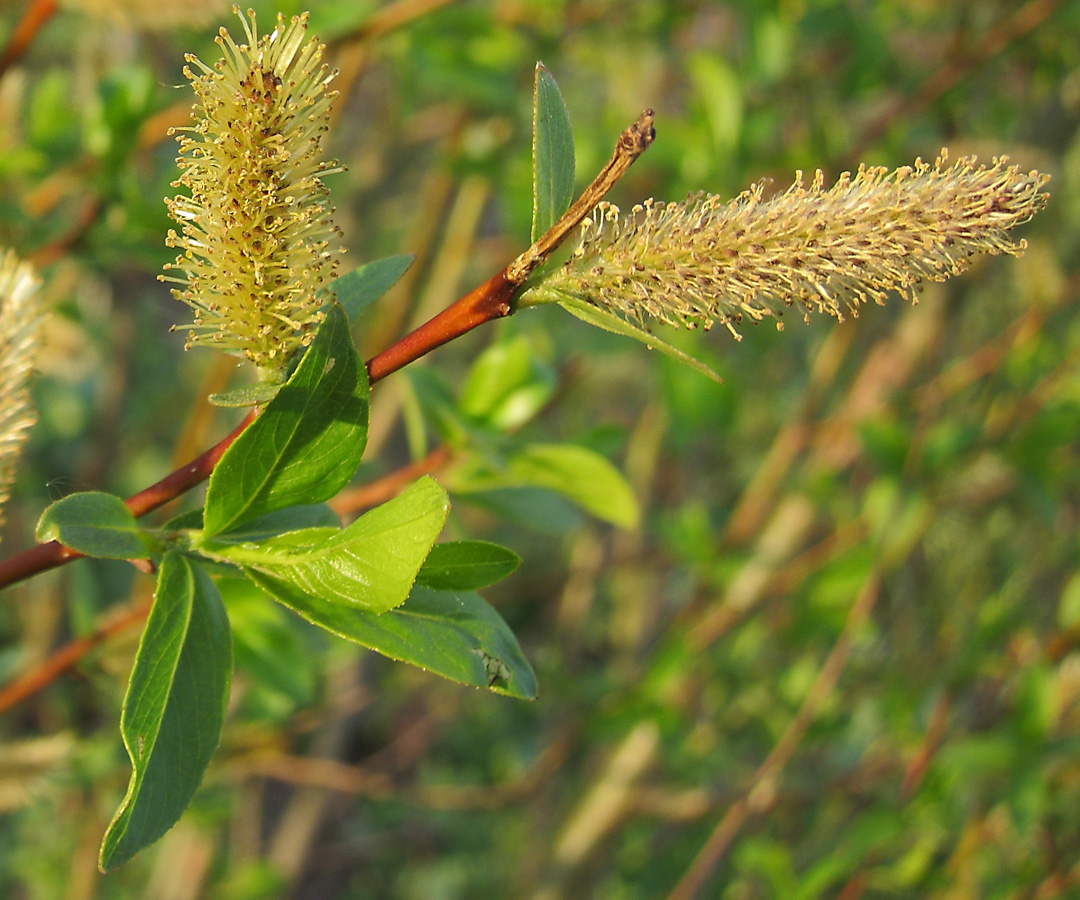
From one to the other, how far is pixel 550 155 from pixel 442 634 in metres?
0.23

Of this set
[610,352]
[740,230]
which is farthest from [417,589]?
[610,352]

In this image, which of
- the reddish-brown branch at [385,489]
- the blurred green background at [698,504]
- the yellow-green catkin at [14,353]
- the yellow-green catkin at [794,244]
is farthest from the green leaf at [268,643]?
the yellow-green catkin at [794,244]

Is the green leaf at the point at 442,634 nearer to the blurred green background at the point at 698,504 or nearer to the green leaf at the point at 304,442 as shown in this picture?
the green leaf at the point at 304,442

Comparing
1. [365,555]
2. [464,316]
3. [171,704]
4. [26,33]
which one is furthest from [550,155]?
[26,33]

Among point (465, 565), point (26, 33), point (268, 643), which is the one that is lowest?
point (268, 643)

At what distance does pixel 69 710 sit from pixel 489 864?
5.36 feet

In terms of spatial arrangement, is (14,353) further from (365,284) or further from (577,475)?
(577,475)

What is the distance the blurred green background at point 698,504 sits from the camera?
1.54 meters

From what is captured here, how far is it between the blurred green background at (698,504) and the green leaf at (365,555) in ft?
1.99

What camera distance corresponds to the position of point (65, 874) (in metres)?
2.35

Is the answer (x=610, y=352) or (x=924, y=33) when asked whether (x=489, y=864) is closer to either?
(x=610, y=352)

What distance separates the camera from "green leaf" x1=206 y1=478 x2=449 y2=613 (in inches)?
17.9

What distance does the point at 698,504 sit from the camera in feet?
7.05

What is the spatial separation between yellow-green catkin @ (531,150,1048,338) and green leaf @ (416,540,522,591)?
13 cm
